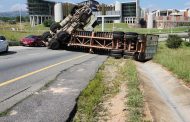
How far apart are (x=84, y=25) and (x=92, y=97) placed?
24.4m

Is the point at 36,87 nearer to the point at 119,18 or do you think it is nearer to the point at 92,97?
the point at 92,97

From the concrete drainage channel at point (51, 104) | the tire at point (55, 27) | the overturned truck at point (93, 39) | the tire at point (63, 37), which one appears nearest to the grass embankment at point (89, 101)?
the concrete drainage channel at point (51, 104)

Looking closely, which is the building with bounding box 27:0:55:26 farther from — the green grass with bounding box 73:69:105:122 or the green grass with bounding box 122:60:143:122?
the green grass with bounding box 73:69:105:122

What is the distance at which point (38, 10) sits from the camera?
603 feet

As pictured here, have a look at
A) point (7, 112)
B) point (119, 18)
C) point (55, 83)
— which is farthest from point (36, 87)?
point (119, 18)

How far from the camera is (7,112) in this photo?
27.4ft

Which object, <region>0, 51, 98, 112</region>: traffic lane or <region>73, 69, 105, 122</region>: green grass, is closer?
<region>73, 69, 105, 122</region>: green grass

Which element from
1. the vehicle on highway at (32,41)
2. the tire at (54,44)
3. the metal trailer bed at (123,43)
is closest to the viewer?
the metal trailer bed at (123,43)

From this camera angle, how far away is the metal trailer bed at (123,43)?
26922 millimetres

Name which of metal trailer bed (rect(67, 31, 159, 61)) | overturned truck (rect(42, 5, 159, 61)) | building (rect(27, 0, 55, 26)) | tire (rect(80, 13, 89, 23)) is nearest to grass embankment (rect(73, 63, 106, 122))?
metal trailer bed (rect(67, 31, 159, 61))

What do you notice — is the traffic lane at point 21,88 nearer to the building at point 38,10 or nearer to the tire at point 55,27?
the tire at point 55,27

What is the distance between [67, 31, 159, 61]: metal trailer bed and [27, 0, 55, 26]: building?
150m

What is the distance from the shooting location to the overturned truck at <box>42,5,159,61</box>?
88.8 feet

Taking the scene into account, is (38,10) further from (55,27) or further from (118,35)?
(118,35)
